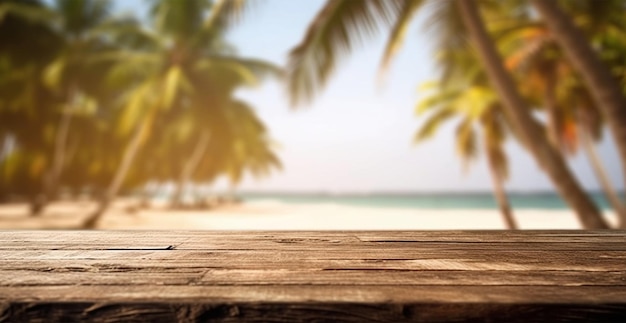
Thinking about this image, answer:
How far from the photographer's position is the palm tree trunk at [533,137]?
161 inches

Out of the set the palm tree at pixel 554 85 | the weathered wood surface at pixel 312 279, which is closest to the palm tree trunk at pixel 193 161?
the palm tree at pixel 554 85

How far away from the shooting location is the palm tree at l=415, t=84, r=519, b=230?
10414 mm

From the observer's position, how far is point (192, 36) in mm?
11578

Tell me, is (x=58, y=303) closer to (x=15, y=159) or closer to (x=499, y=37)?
(x=499, y=37)

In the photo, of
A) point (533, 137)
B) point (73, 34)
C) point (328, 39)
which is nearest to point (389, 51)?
point (328, 39)

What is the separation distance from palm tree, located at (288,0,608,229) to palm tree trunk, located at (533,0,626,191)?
23.0 inches

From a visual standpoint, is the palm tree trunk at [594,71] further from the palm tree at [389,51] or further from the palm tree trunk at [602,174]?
the palm tree trunk at [602,174]

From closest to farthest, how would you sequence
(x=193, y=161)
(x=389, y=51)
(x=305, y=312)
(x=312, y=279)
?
(x=305, y=312), (x=312, y=279), (x=389, y=51), (x=193, y=161)

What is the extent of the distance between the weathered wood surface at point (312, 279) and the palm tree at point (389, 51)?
10.1 ft

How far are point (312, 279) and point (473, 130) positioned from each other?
39.1ft

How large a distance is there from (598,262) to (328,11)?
13.8 ft

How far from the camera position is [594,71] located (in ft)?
12.5

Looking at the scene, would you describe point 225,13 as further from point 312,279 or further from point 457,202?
point 457,202

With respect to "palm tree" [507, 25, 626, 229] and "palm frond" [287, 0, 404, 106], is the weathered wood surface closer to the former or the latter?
"palm frond" [287, 0, 404, 106]
